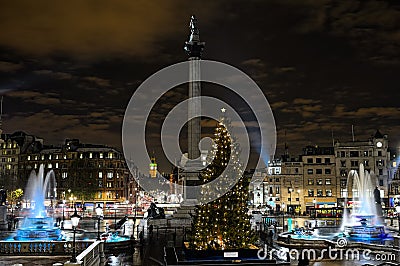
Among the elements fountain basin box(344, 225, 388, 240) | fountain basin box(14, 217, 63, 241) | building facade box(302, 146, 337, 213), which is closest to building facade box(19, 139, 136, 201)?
building facade box(302, 146, 337, 213)

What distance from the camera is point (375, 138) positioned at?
105562 millimetres

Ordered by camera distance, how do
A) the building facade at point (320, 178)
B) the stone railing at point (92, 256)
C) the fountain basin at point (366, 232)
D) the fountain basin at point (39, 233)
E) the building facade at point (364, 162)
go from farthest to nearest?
the building facade at point (320, 178), the building facade at point (364, 162), the fountain basin at point (39, 233), the fountain basin at point (366, 232), the stone railing at point (92, 256)

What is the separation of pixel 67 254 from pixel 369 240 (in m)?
23.4

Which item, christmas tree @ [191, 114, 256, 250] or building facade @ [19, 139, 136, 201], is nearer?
christmas tree @ [191, 114, 256, 250]

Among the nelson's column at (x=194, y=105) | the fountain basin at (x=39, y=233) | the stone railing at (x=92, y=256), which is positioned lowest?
the fountain basin at (x=39, y=233)

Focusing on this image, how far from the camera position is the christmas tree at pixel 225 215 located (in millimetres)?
24719

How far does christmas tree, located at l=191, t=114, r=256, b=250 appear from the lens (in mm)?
24719

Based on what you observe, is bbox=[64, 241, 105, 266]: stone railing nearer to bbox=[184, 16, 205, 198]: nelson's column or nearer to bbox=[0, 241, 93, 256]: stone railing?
bbox=[0, 241, 93, 256]: stone railing

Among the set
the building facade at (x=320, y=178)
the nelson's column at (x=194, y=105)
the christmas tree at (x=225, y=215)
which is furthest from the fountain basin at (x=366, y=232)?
the building facade at (x=320, y=178)

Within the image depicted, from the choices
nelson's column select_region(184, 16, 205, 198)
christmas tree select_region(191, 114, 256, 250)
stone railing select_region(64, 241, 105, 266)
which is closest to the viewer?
stone railing select_region(64, 241, 105, 266)

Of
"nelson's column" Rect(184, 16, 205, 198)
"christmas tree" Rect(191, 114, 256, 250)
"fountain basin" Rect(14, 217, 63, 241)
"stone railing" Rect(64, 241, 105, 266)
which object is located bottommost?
"fountain basin" Rect(14, 217, 63, 241)

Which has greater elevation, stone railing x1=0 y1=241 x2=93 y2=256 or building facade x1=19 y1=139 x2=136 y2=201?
building facade x1=19 y1=139 x2=136 y2=201

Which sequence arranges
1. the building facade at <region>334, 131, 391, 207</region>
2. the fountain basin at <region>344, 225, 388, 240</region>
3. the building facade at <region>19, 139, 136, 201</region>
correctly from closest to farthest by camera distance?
1. the fountain basin at <region>344, 225, 388, 240</region>
2. the building facade at <region>334, 131, 391, 207</region>
3. the building facade at <region>19, 139, 136, 201</region>

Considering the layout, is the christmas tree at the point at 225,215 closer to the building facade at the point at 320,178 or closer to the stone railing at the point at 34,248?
the stone railing at the point at 34,248
